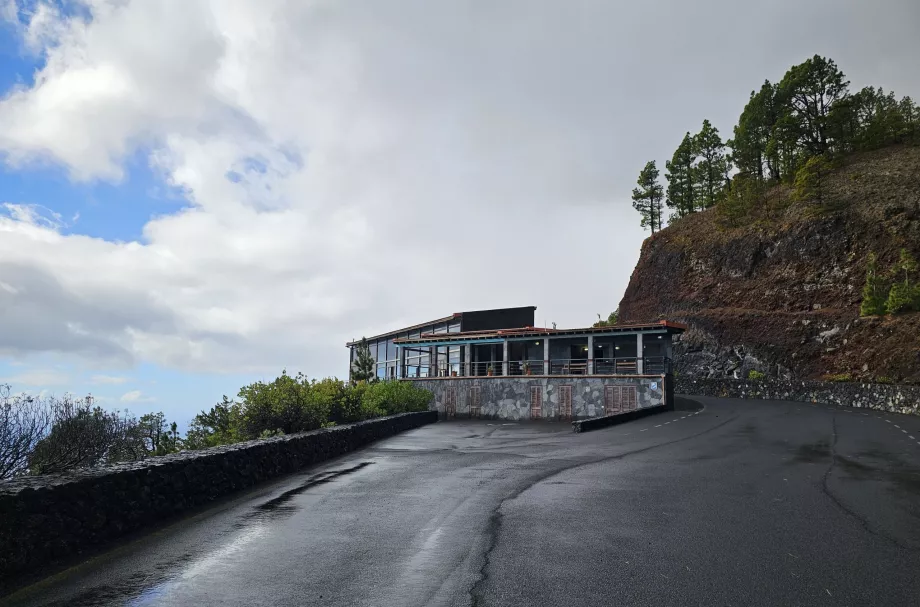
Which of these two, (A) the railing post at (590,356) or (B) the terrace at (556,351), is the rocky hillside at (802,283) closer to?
(B) the terrace at (556,351)

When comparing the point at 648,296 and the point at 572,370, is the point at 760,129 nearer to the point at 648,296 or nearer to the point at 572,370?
the point at 648,296

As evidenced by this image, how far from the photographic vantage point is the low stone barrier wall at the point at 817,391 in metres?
30.4

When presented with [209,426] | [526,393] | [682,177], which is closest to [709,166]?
[682,177]

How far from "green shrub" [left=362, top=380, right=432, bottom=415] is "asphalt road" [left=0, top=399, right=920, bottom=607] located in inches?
443

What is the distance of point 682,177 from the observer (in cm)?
7450

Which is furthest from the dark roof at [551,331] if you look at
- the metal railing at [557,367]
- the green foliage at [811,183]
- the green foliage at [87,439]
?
the green foliage at [811,183]

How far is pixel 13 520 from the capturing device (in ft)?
22.1

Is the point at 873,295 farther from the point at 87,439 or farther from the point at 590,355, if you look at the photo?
the point at 87,439

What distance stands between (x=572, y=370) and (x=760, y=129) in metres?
45.8

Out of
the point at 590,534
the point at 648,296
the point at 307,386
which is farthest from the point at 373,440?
the point at 648,296

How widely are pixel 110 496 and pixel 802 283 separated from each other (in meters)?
53.8

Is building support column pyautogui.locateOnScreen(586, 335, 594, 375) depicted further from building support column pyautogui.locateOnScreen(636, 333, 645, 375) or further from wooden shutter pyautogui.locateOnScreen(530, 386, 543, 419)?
wooden shutter pyautogui.locateOnScreen(530, 386, 543, 419)

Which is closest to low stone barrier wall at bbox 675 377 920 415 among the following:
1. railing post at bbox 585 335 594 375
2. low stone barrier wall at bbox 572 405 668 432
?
low stone barrier wall at bbox 572 405 668 432

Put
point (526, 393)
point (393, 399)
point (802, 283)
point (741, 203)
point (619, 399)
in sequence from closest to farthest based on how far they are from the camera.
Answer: point (393, 399)
point (619, 399)
point (526, 393)
point (802, 283)
point (741, 203)
